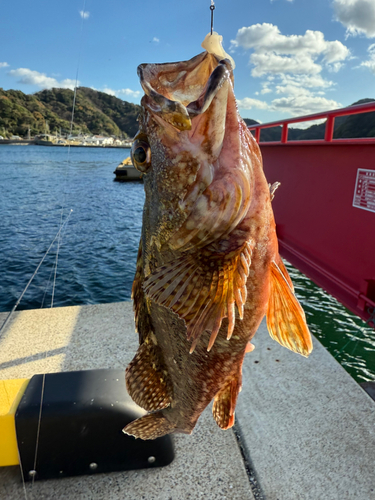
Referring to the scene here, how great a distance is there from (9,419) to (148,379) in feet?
5.28

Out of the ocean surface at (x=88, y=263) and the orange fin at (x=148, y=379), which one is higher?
the orange fin at (x=148, y=379)

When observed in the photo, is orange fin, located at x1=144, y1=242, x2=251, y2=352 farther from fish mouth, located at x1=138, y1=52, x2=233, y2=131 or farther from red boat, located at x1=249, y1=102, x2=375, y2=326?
red boat, located at x1=249, y1=102, x2=375, y2=326

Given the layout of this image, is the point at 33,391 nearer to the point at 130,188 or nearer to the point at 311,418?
the point at 311,418

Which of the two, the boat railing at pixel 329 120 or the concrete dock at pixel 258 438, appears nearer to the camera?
the concrete dock at pixel 258 438

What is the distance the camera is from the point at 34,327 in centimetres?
545

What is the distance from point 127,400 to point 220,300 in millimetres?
2169

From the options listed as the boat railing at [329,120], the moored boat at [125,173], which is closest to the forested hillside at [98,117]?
the boat railing at [329,120]

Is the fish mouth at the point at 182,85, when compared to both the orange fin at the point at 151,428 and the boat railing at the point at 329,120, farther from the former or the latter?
the boat railing at the point at 329,120

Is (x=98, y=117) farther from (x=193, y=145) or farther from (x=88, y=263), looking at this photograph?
(x=193, y=145)

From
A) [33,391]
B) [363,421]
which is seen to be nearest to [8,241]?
[33,391]

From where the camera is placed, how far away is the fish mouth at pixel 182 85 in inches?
42.3

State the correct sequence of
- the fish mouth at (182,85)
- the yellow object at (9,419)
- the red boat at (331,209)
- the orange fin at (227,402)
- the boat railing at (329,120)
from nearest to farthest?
the fish mouth at (182,85), the orange fin at (227,402), the yellow object at (9,419), the boat railing at (329,120), the red boat at (331,209)

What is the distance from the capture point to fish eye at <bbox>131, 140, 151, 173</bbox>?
1.39 m

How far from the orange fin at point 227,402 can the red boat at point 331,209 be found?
12.8ft
